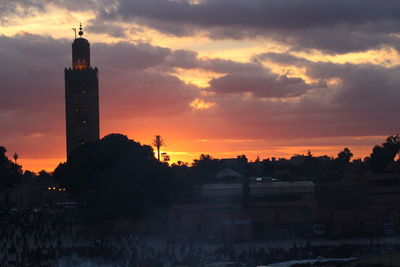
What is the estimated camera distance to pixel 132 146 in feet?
212

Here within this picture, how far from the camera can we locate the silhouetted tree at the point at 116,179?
5716 centimetres

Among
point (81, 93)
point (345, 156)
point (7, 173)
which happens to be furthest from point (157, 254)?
point (345, 156)

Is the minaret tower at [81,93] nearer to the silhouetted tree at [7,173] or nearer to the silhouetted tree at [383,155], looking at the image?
the silhouetted tree at [7,173]

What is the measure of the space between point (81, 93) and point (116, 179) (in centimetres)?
3088

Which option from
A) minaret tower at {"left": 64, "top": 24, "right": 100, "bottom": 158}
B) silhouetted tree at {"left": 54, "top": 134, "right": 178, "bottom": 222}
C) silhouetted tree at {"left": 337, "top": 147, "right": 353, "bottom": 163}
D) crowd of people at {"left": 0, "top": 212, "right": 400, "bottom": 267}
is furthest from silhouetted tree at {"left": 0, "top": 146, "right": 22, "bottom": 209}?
silhouetted tree at {"left": 337, "top": 147, "right": 353, "bottom": 163}

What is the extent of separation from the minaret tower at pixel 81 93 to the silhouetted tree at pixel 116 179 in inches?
766

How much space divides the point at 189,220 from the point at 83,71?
128ft

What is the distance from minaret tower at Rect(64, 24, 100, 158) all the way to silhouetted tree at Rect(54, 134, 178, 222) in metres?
19.4

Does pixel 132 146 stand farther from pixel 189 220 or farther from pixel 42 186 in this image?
pixel 42 186

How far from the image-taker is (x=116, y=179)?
58250mm

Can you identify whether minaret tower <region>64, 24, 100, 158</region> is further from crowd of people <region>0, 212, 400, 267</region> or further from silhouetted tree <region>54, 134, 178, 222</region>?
crowd of people <region>0, 212, 400, 267</region>

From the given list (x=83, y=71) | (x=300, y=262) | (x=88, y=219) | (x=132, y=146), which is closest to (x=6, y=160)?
(x=83, y=71)

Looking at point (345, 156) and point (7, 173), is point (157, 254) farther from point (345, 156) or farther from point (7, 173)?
point (345, 156)

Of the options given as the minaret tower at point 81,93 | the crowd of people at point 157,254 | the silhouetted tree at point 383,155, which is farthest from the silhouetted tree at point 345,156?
the crowd of people at point 157,254
